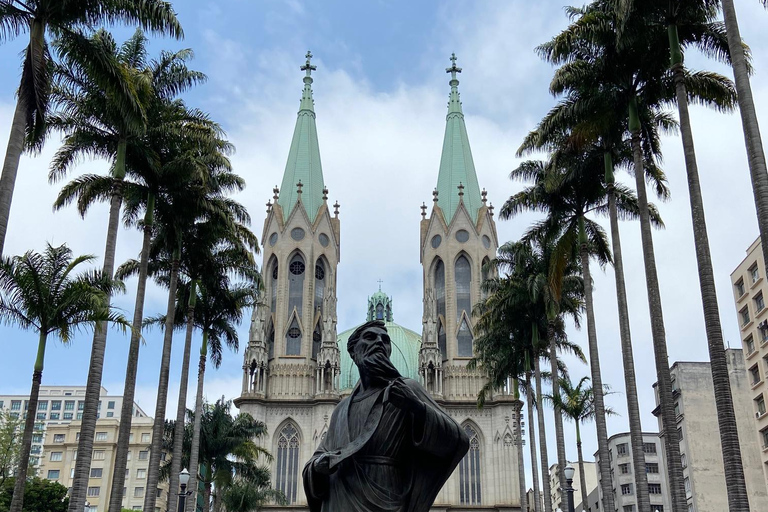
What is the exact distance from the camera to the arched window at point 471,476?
63.2 meters

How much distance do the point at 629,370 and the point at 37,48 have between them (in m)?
17.4

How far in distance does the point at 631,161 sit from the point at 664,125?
65.8 inches

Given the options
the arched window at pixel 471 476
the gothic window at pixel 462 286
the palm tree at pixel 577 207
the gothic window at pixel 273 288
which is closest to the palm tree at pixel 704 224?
the palm tree at pixel 577 207

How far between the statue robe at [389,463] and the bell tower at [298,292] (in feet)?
189

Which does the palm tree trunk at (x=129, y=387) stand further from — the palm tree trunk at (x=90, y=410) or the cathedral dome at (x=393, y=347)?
the cathedral dome at (x=393, y=347)

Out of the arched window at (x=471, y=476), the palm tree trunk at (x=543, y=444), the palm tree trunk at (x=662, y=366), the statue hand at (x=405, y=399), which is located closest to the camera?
the statue hand at (x=405, y=399)

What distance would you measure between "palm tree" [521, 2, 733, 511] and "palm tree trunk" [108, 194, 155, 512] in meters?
12.4

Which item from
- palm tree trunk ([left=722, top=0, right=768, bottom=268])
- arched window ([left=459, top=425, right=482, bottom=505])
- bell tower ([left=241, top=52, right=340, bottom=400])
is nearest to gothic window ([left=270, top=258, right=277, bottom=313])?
bell tower ([left=241, top=52, right=340, bottom=400])

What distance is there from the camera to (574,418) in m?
45.9

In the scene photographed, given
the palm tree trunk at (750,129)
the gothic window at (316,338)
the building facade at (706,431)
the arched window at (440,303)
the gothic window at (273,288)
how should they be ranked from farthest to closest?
the arched window at (440,303) < the gothic window at (273,288) < the gothic window at (316,338) < the building facade at (706,431) < the palm tree trunk at (750,129)

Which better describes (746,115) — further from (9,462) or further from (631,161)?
(9,462)

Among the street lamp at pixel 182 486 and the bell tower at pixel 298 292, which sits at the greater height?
the bell tower at pixel 298 292

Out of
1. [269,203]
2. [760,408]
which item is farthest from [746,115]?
[269,203]

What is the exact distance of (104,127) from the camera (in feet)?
79.7
